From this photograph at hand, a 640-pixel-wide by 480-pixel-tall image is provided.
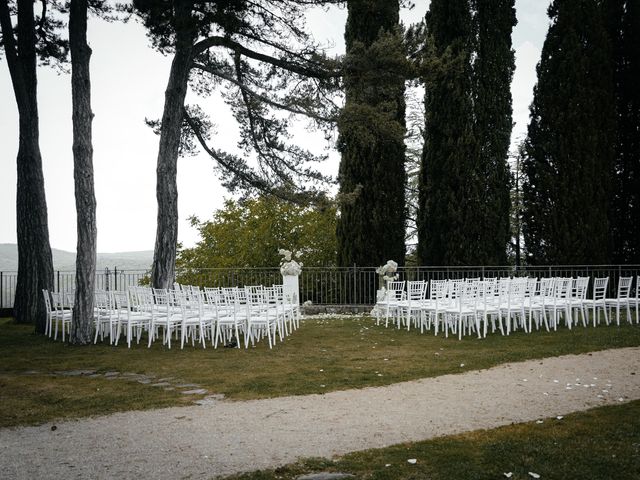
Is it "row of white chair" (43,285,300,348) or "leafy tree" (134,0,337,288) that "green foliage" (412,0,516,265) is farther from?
"row of white chair" (43,285,300,348)

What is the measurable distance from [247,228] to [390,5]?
11.8 metres

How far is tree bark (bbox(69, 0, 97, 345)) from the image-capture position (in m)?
11.8

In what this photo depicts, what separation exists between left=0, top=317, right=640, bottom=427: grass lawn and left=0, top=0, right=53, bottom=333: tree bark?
238 centimetres

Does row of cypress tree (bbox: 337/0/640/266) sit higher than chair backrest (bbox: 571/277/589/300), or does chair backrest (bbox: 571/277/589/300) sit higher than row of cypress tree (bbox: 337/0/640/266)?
row of cypress tree (bbox: 337/0/640/266)

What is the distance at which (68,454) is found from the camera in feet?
15.7

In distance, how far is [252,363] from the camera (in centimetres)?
932

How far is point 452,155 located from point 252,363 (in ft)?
46.5

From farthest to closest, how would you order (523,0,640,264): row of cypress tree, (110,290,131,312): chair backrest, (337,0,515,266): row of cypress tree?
(523,0,640,264): row of cypress tree → (337,0,515,266): row of cypress tree → (110,290,131,312): chair backrest

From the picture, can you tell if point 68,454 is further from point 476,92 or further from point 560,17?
point 560,17

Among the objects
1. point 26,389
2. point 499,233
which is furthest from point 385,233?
point 26,389

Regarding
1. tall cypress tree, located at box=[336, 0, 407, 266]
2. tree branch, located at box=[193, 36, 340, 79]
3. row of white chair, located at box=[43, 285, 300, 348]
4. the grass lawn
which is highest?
tree branch, located at box=[193, 36, 340, 79]

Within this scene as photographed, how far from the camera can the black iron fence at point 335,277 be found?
19.6 metres

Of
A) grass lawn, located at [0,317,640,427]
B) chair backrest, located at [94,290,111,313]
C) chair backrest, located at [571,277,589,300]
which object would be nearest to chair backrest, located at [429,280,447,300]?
grass lawn, located at [0,317,640,427]

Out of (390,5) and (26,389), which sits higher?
(390,5)
